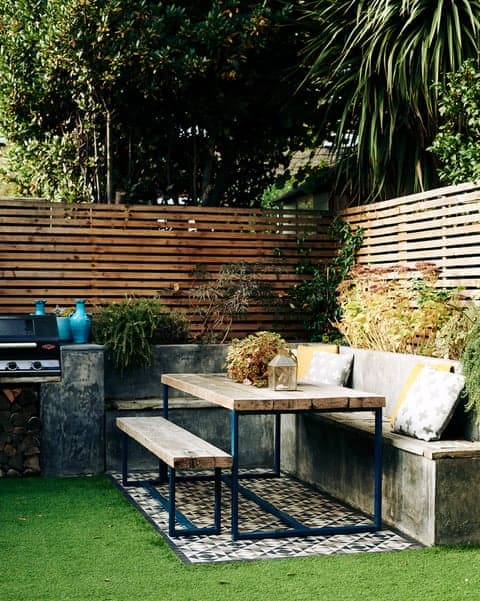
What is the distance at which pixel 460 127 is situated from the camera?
776 centimetres

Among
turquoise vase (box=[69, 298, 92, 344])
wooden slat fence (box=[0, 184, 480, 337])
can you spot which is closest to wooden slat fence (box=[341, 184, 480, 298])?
wooden slat fence (box=[0, 184, 480, 337])

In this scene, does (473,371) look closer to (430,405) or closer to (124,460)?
(430,405)

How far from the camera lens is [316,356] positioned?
745 centimetres

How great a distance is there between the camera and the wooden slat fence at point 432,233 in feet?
21.9

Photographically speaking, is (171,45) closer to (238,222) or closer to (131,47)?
(131,47)

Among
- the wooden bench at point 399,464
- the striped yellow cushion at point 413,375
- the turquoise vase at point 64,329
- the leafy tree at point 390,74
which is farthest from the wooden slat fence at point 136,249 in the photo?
the striped yellow cushion at point 413,375

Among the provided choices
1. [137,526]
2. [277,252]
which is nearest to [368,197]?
[277,252]

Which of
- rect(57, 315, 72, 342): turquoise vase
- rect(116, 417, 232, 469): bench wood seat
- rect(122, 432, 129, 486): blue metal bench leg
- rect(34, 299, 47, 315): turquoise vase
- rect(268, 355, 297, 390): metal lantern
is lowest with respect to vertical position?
rect(122, 432, 129, 486): blue metal bench leg

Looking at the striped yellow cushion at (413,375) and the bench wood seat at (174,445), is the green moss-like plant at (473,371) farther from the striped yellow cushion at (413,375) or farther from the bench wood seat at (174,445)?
the bench wood seat at (174,445)

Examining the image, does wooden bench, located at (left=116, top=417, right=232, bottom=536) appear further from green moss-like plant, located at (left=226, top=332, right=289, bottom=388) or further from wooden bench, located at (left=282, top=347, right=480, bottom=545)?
wooden bench, located at (left=282, top=347, right=480, bottom=545)

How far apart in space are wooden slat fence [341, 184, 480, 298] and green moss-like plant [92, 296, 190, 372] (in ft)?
6.41

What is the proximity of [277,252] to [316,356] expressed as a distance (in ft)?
6.04

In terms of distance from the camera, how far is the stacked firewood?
6984mm

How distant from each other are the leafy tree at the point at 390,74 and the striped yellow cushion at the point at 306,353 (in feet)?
5.08
